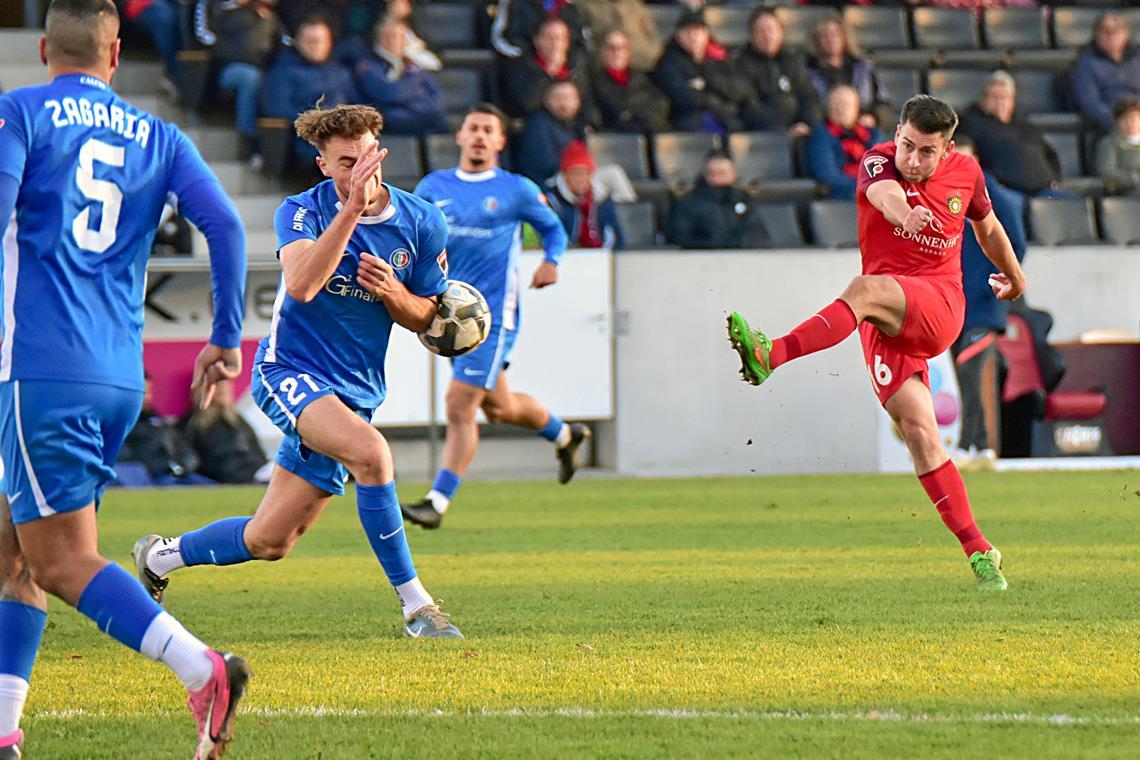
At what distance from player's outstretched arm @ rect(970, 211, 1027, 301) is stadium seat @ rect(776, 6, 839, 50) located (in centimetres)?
1142

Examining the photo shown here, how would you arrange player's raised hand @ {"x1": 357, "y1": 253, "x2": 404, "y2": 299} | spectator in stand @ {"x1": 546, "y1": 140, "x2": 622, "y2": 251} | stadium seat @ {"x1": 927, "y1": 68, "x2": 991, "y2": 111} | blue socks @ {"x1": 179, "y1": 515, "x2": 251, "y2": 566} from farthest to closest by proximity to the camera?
stadium seat @ {"x1": 927, "y1": 68, "x2": 991, "y2": 111}, spectator in stand @ {"x1": 546, "y1": 140, "x2": 622, "y2": 251}, blue socks @ {"x1": 179, "y1": 515, "x2": 251, "y2": 566}, player's raised hand @ {"x1": 357, "y1": 253, "x2": 404, "y2": 299}

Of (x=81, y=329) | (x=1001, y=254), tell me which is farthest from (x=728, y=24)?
(x=81, y=329)

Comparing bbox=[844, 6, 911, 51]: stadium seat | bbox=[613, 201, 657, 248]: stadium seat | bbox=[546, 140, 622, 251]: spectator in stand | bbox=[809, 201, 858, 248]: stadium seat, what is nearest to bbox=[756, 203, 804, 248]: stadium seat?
bbox=[809, 201, 858, 248]: stadium seat

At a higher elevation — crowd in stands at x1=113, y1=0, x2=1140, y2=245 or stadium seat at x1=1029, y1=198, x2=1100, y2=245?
crowd in stands at x1=113, y1=0, x2=1140, y2=245

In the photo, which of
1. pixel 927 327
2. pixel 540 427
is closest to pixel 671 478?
pixel 540 427

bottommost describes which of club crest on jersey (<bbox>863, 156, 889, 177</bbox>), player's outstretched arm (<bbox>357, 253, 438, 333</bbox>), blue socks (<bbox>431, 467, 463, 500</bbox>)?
blue socks (<bbox>431, 467, 463, 500</bbox>)

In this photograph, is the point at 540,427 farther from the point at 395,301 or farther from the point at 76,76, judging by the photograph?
the point at 76,76

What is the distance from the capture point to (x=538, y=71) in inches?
644

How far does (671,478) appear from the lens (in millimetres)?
14922

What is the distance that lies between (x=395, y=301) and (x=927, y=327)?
7.79ft

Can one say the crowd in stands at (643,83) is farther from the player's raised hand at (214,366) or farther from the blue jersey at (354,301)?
the player's raised hand at (214,366)

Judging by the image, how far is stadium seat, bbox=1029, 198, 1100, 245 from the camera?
16531 millimetres

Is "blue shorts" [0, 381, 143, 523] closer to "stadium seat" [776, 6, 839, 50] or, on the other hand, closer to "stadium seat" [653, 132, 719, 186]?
"stadium seat" [653, 132, 719, 186]

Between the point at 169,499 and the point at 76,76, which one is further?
the point at 169,499
